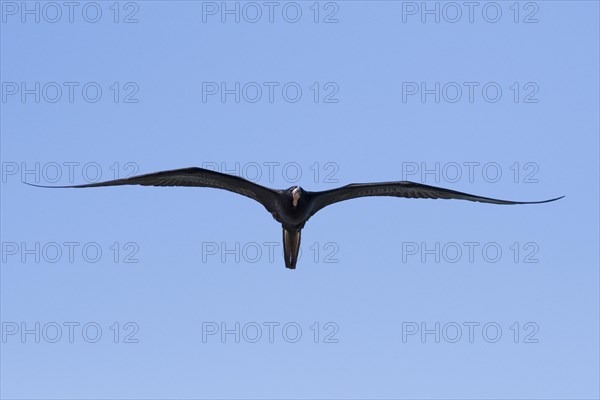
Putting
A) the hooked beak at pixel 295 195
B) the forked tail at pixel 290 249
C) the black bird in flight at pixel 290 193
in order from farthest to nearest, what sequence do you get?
1. the forked tail at pixel 290 249
2. the black bird in flight at pixel 290 193
3. the hooked beak at pixel 295 195

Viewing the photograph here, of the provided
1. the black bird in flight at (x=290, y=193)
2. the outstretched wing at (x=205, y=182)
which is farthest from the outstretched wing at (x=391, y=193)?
the outstretched wing at (x=205, y=182)

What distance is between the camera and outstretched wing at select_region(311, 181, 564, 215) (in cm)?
2212

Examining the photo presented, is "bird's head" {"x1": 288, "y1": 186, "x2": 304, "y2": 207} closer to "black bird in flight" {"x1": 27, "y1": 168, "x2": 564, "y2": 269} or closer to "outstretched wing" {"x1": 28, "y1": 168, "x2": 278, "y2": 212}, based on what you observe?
"black bird in flight" {"x1": 27, "y1": 168, "x2": 564, "y2": 269}

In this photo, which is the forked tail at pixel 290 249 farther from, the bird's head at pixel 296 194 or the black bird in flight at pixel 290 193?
the bird's head at pixel 296 194

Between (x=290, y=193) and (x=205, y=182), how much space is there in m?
2.09

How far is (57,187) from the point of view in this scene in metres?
19.1

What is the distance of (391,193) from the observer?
23.0 metres

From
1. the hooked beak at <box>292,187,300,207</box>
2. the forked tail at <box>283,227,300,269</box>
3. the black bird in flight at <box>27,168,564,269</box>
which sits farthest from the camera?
the forked tail at <box>283,227,300,269</box>

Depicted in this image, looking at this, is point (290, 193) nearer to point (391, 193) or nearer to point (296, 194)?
point (296, 194)

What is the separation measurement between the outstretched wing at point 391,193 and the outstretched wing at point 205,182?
113cm

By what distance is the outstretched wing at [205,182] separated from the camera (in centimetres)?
2125

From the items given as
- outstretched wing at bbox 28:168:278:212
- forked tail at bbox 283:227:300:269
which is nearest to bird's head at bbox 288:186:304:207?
outstretched wing at bbox 28:168:278:212

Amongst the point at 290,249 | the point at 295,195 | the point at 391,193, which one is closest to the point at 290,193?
the point at 295,195

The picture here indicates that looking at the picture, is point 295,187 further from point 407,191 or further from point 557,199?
point 557,199
